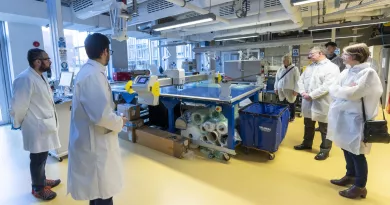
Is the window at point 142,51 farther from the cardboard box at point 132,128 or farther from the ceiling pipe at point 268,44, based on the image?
the cardboard box at point 132,128

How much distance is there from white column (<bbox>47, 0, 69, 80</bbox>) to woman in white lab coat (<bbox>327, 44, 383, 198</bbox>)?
Answer: 405 centimetres

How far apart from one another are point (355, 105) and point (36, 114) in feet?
9.65

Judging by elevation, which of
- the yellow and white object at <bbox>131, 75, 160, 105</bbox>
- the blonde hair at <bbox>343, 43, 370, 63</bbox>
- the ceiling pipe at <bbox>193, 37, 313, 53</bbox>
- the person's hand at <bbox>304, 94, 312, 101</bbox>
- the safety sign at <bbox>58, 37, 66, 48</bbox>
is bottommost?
the person's hand at <bbox>304, 94, 312, 101</bbox>

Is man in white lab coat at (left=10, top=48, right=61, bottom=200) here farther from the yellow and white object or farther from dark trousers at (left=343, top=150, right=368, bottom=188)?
dark trousers at (left=343, top=150, right=368, bottom=188)

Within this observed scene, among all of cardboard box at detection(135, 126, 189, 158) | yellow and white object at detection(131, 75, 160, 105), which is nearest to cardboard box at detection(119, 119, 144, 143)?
cardboard box at detection(135, 126, 189, 158)

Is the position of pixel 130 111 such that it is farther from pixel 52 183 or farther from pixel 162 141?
pixel 52 183

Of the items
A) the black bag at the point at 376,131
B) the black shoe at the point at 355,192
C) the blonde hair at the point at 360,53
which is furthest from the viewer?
the black shoe at the point at 355,192

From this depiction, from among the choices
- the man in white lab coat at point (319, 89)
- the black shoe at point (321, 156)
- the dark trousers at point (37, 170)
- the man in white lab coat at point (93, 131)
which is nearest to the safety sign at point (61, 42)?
the dark trousers at point (37, 170)

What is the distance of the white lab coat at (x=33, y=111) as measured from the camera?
6.41ft

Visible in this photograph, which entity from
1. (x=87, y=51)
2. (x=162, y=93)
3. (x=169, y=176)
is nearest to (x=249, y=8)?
(x=162, y=93)

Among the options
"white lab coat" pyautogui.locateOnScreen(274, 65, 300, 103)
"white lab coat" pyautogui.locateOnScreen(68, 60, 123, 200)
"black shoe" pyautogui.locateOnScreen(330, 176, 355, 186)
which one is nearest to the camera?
"white lab coat" pyautogui.locateOnScreen(68, 60, 123, 200)

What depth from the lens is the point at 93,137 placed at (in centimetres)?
136

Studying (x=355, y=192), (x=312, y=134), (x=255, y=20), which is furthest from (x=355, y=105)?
(x=255, y=20)

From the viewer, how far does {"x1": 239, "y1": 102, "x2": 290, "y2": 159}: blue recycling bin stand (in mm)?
2836
